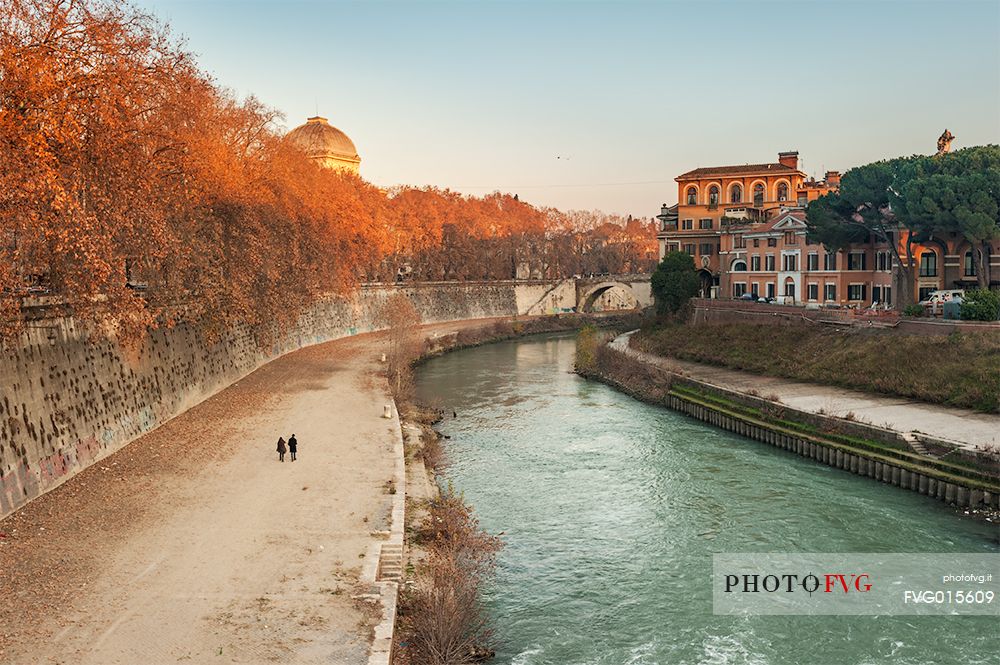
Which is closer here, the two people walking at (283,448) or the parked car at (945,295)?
the two people walking at (283,448)

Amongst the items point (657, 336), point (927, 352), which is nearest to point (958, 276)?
point (927, 352)

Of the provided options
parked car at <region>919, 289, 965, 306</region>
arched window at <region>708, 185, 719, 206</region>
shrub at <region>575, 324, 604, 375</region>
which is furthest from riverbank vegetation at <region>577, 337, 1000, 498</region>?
arched window at <region>708, 185, 719, 206</region>

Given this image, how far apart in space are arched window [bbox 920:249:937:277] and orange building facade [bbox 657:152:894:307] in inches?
74.3

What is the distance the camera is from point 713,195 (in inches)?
2840

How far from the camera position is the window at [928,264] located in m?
45.9

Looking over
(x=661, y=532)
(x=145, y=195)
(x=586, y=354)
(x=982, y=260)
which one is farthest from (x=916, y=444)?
(x=586, y=354)

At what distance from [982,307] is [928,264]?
1252 centimetres

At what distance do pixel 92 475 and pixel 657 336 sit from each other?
128ft

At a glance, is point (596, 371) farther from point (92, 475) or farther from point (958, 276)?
point (92, 475)

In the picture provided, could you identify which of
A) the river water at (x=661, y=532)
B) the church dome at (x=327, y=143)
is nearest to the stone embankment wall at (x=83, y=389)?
the river water at (x=661, y=532)

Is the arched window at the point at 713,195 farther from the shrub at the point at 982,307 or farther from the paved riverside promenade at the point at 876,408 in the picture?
the shrub at the point at 982,307

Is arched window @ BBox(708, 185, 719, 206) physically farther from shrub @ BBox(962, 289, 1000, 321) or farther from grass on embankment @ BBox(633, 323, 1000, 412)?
shrub @ BBox(962, 289, 1000, 321)

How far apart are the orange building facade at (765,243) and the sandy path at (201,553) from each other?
3530 cm

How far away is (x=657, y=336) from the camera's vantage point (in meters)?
54.2
